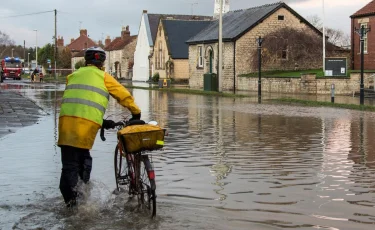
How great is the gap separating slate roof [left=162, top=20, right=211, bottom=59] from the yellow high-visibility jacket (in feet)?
200

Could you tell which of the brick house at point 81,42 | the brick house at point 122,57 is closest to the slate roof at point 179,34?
the brick house at point 122,57

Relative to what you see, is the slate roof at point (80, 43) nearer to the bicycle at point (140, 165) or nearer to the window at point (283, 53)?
the window at point (283, 53)

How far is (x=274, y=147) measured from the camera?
13.6 metres

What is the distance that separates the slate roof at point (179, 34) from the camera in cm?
6919

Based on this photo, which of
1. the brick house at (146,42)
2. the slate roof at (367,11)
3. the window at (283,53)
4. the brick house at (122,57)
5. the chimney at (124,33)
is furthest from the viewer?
the chimney at (124,33)

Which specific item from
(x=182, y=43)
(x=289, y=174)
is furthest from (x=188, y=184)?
(x=182, y=43)

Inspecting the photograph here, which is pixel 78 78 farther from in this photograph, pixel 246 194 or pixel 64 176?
pixel 246 194

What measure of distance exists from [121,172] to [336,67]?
108ft

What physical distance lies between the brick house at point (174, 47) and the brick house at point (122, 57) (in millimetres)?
18220

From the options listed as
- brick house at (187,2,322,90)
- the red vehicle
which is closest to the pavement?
brick house at (187,2,322,90)

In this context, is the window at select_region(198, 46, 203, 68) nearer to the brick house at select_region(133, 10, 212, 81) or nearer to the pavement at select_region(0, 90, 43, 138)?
the brick house at select_region(133, 10, 212, 81)

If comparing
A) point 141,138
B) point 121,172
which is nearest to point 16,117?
point 121,172

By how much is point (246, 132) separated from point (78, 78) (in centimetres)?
968

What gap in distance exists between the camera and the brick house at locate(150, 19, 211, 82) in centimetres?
6912
